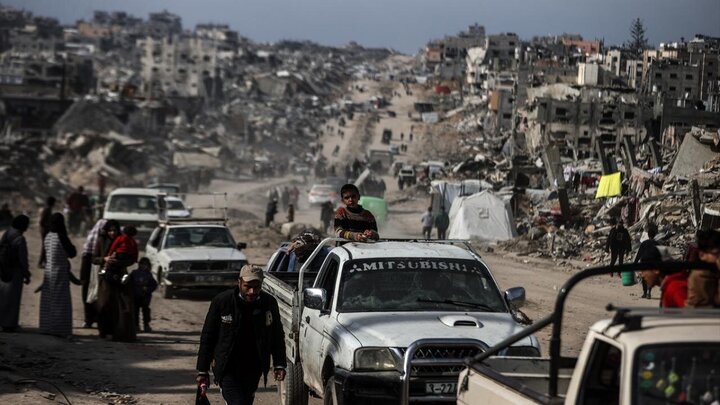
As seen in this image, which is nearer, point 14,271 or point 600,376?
point 600,376

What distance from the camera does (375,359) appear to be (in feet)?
30.4

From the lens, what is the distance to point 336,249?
11.0 metres

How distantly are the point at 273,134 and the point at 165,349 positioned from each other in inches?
5317

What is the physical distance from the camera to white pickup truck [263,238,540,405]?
9094mm

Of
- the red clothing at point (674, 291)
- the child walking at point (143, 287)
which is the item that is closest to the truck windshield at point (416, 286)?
the red clothing at point (674, 291)

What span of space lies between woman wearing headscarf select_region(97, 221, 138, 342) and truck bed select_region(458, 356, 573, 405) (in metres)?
8.63

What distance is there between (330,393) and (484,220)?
1131 inches

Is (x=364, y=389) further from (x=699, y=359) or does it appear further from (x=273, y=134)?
(x=273, y=134)

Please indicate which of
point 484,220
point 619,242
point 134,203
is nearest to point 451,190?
point 484,220

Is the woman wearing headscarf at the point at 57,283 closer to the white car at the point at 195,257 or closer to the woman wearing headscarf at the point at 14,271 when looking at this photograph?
the woman wearing headscarf at the point at 14,271

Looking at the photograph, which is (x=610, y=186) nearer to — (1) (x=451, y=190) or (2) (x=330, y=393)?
(1) (x=451, y=190)

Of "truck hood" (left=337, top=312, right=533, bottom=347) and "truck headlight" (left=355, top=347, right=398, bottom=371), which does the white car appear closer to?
"truck hood" (left=337, top=312, right=533, bottom=347)

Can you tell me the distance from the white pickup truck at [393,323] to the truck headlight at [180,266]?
441 inches

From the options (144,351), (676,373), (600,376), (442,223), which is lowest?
(144,351)
